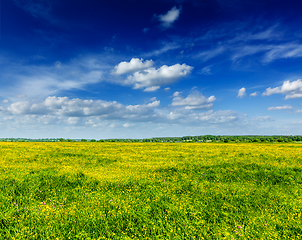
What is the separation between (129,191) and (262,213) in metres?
6.04

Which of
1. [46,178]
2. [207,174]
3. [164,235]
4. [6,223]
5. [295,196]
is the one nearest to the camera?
[164,235]

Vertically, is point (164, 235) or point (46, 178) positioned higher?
point (46, 178)

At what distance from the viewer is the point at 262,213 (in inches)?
275

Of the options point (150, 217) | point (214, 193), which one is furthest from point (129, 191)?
point (214, 193)

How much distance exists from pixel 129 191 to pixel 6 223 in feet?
16.3

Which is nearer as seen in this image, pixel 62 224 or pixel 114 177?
pixel 62 224

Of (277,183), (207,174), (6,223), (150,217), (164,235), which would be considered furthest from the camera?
(207,174)

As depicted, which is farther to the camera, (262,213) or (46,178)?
(46,178)

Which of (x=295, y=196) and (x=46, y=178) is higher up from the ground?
(x=46, y=178)

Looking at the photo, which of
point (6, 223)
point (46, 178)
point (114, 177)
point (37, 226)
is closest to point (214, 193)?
point (114, 177)

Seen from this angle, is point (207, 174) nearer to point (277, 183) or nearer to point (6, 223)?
point (277, 183)

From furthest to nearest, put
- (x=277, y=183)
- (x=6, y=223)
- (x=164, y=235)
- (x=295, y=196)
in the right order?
1. (x=277, y=183)
2. (x=295, y=196)
3. (x=6, y=223)
4. (x=164, y=235)

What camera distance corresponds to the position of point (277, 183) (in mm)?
11148

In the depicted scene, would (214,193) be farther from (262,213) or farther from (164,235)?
(164,235)
